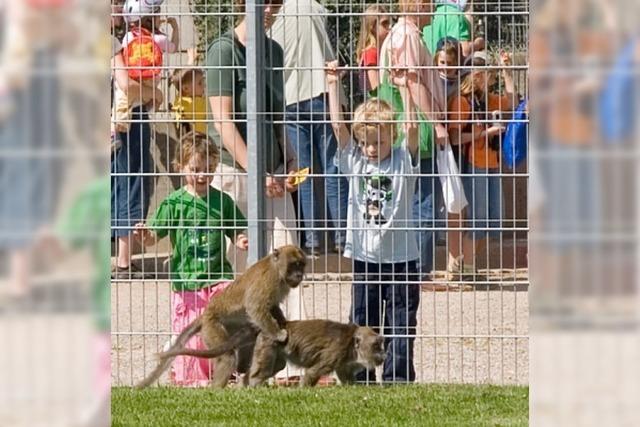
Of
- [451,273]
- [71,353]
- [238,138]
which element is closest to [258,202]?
[238,138]

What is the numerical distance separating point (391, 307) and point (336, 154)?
3.40 ft

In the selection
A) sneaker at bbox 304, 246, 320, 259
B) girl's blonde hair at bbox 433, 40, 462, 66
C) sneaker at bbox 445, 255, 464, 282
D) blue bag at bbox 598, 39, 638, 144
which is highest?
girl's blonde hair at bbox 433, 40, 462, 66

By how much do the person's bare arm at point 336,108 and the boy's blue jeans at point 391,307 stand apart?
0.79 meters

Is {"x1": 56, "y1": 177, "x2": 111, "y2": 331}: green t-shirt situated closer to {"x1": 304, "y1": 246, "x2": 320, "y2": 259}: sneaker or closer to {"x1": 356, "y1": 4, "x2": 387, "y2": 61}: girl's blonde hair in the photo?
{"x1": 356, "y1": 4, "x2": 387, "y2": 61}: girl's blonde hair

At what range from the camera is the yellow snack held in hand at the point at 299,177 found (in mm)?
8430

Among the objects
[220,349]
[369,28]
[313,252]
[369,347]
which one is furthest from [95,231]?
[313,252]

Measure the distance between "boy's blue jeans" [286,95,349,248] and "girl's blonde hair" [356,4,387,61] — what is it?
405mm

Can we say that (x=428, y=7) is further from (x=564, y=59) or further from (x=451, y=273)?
(x=564, y=59)

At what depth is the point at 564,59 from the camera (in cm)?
158

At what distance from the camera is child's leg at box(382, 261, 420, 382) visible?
8500mm

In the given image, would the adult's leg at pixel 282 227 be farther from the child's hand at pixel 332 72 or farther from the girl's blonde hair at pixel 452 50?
the girl's blonde hair at pixel 452 50

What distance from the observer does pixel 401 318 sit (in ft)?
28.2

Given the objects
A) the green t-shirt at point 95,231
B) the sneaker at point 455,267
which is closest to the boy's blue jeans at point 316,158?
the sneaker at point 455,267

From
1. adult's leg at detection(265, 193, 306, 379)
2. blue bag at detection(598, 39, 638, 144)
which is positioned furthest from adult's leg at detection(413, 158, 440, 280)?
blue bag at detection(598, 39, 638, 144)
